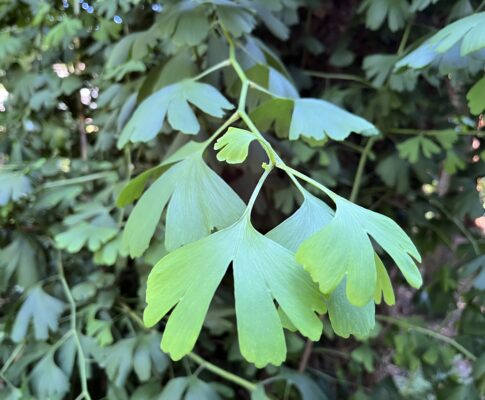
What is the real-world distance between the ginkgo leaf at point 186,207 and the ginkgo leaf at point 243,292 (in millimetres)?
64

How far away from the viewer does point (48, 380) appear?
31.8 inches

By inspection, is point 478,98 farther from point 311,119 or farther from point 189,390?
point 189,390

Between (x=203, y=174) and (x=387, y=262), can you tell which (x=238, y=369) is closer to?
(x=387, y=262)

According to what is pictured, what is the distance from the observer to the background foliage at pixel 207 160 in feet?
2.60

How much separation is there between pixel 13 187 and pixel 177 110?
0.45 m

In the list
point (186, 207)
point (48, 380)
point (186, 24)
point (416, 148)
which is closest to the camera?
point (186, 207)

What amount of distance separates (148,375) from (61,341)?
195mm

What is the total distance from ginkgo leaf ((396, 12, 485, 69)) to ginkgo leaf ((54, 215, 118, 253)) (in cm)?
55

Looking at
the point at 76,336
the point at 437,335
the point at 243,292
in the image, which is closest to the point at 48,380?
the point at 76,336

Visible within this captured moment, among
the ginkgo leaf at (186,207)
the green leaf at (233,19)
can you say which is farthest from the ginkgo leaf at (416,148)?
the ginkgo leaf at (186,207)

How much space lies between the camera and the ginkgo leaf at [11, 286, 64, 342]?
32.7 inches

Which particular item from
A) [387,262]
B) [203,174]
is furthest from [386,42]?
[203,174]

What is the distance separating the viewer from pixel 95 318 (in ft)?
2.92

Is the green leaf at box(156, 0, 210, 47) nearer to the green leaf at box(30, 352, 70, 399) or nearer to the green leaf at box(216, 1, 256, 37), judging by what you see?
the green leaf at box(216, 1, 256, 37)
